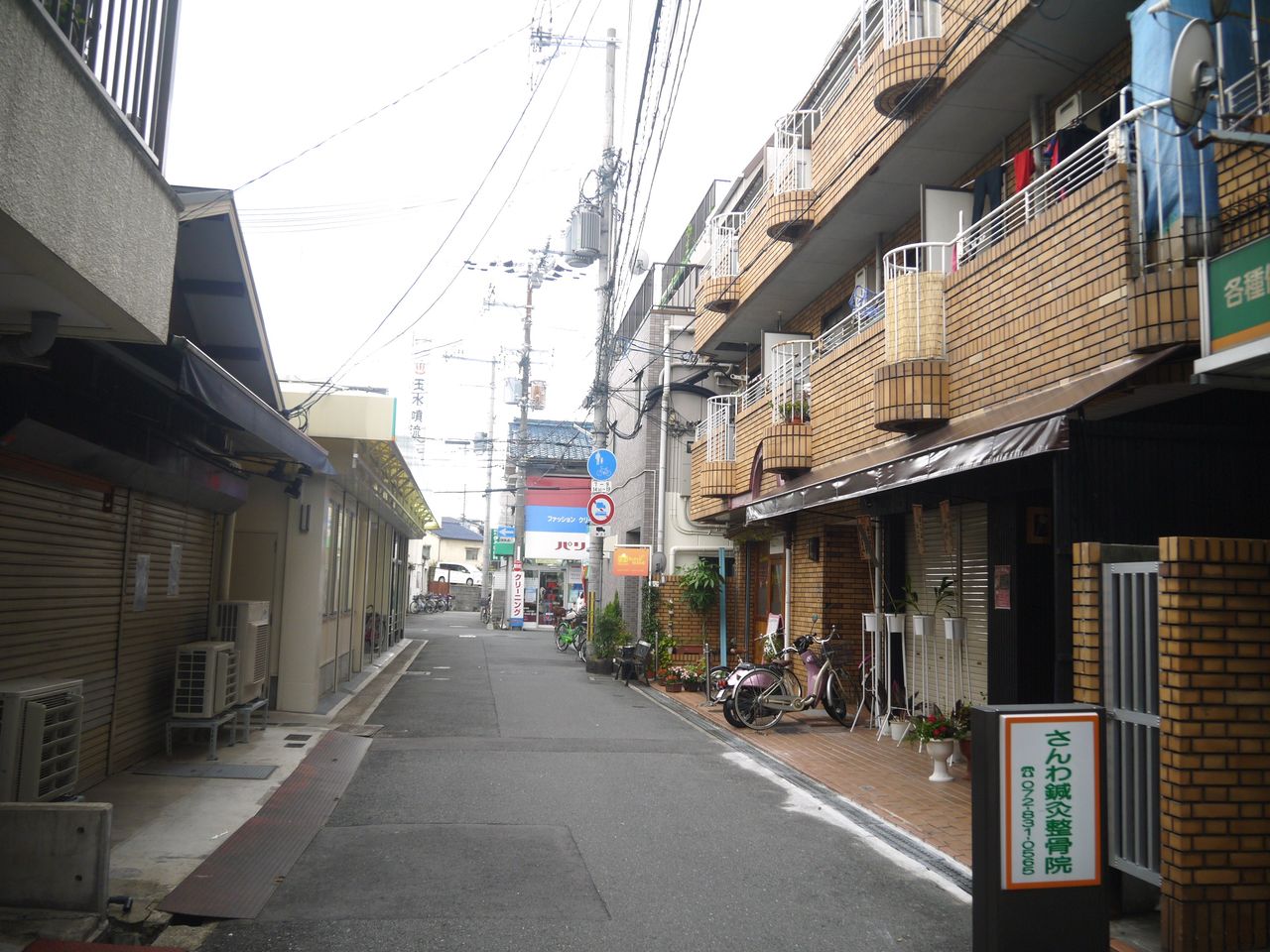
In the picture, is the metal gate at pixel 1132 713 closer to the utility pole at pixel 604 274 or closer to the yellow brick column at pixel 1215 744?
the yellow brick column at pixel 1215 744

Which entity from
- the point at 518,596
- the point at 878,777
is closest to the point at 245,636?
the point at 878,777

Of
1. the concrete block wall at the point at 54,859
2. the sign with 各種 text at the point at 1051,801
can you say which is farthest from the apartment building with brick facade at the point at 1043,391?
the concrete block wall at the point at 54,859

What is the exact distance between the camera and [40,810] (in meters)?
5.02

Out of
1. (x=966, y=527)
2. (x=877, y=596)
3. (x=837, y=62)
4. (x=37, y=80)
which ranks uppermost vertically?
(x=837, y=62)

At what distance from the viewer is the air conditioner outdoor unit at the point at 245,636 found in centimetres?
1030

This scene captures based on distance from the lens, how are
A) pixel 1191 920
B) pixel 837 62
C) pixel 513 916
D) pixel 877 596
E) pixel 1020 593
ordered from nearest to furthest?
pixel 1191 920 < pixel 513 916 < pixel 1020 593 < pixel 877 596 < pixel 837 62

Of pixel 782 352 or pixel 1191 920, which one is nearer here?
pixel 1191 920

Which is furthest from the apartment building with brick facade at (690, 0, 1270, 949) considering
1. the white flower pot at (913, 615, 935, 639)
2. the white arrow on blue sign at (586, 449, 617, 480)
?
the white arrow on blue sign at (586, 449, 617, 480)

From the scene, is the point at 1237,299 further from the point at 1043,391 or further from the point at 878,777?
the point at 878,777

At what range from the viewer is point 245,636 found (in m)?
10.4

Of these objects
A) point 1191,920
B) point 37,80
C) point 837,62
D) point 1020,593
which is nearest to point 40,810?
point 37,80

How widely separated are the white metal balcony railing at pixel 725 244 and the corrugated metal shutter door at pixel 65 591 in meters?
10.8

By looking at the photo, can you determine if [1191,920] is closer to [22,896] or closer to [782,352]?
[22,896]

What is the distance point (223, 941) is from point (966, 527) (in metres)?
8.49
